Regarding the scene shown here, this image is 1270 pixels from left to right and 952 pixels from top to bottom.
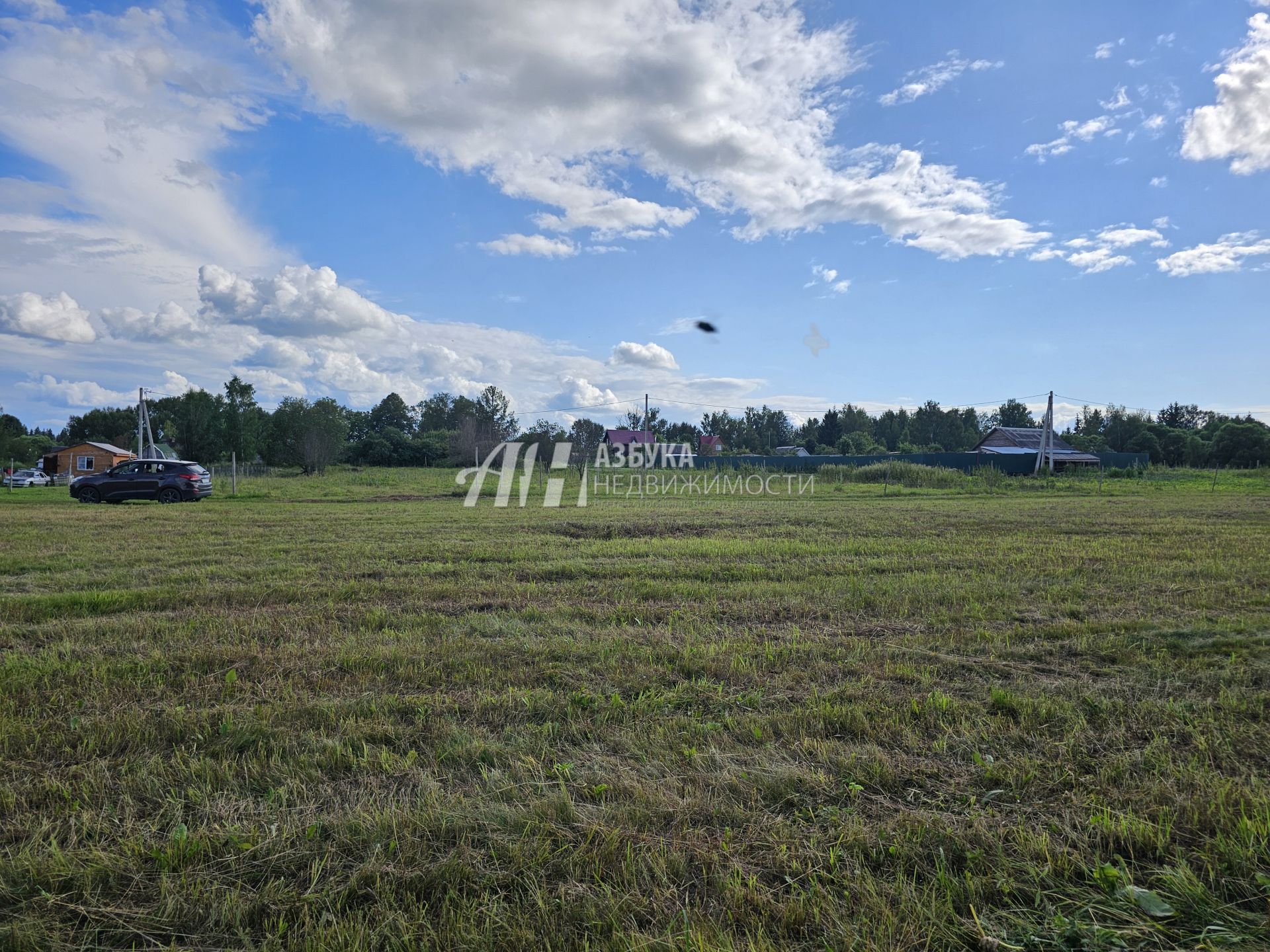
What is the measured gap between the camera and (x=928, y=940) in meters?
1.89

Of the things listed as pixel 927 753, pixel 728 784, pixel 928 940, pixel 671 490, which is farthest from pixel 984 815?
pixel 671 490

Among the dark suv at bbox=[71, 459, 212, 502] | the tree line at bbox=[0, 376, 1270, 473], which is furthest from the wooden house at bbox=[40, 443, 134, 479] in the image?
the dark suv at bbox=[71, 459, 212, 502]

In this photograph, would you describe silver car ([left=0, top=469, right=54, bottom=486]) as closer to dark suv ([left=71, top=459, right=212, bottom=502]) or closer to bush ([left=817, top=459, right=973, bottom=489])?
dark suv ([left=71, top=459, right=212, bottom=502])

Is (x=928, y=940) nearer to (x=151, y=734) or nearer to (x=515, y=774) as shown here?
(x=515, y=774)

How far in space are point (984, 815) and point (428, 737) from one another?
8.04 ft

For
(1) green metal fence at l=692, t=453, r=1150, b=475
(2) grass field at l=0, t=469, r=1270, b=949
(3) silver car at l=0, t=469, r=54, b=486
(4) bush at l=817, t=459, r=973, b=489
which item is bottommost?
(3) silver car at l=0, t=469, r=54, b=486

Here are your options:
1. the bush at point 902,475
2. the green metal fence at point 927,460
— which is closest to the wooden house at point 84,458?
the green metal fence at point 927,460

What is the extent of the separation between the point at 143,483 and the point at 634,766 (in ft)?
71.6

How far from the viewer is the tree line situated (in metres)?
54.3

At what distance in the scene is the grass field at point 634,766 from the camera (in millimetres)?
1994

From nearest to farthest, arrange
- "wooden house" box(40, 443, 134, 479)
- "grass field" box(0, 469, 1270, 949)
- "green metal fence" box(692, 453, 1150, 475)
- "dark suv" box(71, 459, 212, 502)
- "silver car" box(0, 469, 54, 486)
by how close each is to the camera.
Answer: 1. "grass field" box(0, 469, 1270, 949)
2. "dark suv" box(71, 459, 212, 502)
3. "silver car" box(0, 469, 54, 486)
4. "green metal fence" box(692, 453, 1150, 475)
5. "wooden house" box(40, 443, 134, 479)

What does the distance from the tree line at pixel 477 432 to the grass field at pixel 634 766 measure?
122ft

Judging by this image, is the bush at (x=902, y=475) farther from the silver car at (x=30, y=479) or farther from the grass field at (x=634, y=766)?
the silver car at (x=30, y=479)

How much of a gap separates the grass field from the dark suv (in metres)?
14.7
